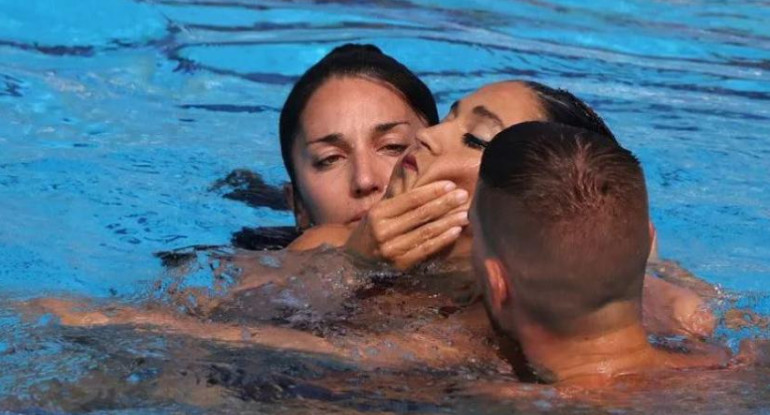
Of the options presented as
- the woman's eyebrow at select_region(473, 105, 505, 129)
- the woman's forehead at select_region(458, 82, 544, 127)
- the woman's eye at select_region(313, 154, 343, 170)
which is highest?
the woman's forehead at select_region(458, 82, 544, 127)

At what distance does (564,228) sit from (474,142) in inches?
34.3

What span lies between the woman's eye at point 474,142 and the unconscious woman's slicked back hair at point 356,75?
3.31ft

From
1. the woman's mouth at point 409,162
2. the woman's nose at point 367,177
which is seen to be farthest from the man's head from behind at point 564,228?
the woman's nose at point 367,177

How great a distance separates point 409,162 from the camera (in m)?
3.92

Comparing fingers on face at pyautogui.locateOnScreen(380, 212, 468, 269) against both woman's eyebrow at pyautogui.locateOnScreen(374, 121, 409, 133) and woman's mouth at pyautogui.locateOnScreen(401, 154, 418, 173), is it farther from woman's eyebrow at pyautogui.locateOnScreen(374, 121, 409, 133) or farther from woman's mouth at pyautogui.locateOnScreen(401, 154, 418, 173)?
woman's eyebrow at pyautogui.locateOnScreen(374, 121, 409, 133)

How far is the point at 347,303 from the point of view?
3.91 m

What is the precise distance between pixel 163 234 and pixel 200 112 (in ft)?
5.36

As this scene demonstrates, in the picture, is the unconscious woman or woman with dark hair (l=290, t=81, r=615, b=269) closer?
the unconscious woman

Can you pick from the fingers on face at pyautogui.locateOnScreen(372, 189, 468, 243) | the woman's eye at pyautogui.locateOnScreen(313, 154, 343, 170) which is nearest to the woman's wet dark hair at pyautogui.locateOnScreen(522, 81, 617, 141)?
the fingers on face at pyautogui.locateOnScreen(372, 189, 468, 243)

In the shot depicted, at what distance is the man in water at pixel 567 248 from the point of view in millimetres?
2934

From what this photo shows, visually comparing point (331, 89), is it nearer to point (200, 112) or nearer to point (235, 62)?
point (200, 112)

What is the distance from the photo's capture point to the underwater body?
3225mm

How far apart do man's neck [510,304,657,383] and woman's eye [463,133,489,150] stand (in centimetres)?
77

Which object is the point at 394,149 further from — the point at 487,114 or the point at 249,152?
the point at 249,152
